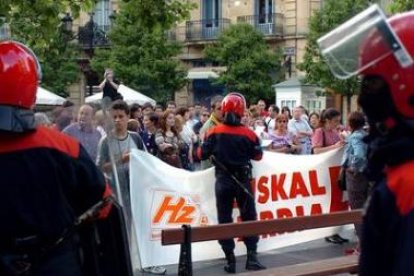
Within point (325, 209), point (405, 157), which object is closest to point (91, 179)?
point (405, 157)

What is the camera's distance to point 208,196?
962 centimetres

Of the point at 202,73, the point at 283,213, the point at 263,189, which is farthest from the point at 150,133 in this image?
the point at 202,73

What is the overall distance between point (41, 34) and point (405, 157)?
5331 mm

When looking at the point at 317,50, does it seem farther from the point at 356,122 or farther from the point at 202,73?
the point at 356,122

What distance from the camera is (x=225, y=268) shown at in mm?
9258

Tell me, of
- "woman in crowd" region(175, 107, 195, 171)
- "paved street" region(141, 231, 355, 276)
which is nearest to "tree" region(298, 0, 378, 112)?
"woman in crowd" region(175, 107, 195, 171)

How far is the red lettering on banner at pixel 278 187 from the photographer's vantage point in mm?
10461

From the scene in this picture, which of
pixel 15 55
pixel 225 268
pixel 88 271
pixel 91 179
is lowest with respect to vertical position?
pixel 225 268

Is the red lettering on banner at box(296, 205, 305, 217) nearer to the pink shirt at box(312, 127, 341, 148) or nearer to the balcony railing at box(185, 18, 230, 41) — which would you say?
the pink shirt at box(312, 127, 341, 148)

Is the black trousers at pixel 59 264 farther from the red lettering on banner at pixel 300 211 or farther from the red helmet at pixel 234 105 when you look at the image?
the red lettering on banner at pixel 300 211

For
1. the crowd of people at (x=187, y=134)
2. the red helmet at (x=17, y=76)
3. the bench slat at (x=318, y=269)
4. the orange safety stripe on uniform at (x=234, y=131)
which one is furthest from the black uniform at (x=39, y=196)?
the orange safety stripe on uniform at (x=234, y=131)

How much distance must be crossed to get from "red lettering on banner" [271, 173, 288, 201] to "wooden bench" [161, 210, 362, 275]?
2.51 meters

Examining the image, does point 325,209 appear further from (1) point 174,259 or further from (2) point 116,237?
(2) point 116,237

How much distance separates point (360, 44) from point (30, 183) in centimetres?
154
